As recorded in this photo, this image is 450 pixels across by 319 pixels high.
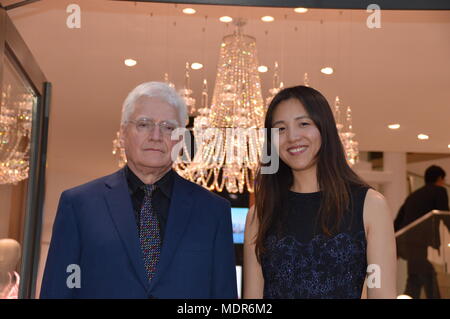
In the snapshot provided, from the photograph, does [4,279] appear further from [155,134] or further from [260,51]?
[260,51]

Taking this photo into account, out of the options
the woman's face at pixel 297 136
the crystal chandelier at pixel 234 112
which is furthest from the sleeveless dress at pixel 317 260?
the crystal chandelier at pixel 234 112

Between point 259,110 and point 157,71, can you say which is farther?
point 157,71

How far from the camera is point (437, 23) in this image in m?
4.91

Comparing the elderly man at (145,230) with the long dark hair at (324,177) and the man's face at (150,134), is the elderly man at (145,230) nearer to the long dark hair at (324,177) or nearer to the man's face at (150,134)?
the man's face at (150,134)

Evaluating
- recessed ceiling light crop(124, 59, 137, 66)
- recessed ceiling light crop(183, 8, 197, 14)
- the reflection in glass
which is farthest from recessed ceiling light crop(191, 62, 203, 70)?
the reflection in glass

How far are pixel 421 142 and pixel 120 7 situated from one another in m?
5.68

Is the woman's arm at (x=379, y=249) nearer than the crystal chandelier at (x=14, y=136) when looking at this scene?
Yes

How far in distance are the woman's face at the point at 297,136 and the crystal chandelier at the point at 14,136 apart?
3.78ft

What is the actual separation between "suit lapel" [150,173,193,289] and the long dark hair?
305 millimetres

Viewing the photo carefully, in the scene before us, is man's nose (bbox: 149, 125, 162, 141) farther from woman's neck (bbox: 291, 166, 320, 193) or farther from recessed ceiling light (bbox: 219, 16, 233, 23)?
recessed ceiling light (bbox: 219, 16, 233, 23)

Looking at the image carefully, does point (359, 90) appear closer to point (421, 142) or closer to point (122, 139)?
point (421, 142)

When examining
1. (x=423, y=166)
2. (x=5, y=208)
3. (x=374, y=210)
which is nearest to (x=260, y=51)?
(x=5, y=208)

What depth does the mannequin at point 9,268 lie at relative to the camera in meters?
2.68
